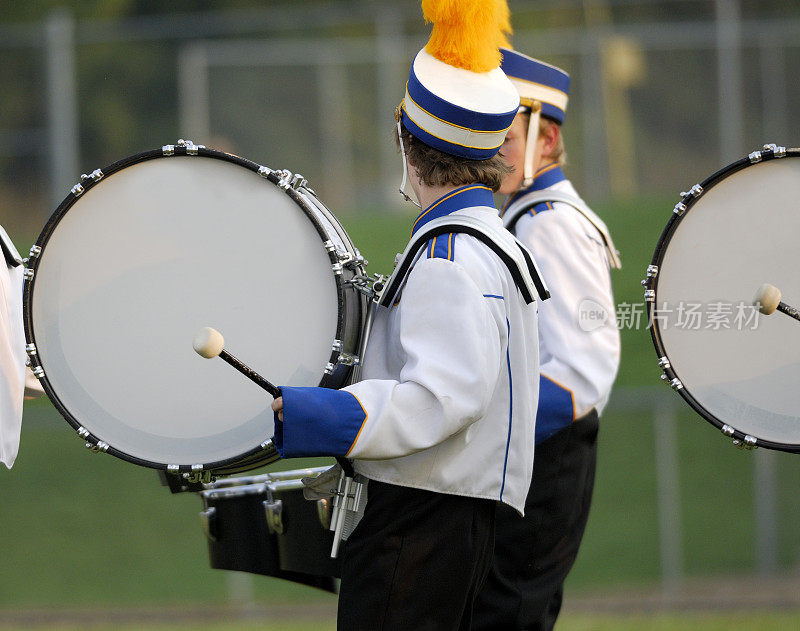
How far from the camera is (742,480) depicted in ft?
28.1

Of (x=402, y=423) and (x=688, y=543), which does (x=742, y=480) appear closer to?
(x=688, y=543)

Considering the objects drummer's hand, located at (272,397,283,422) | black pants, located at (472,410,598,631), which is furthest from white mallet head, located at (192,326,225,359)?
black pants, located at (472,410,598,631)

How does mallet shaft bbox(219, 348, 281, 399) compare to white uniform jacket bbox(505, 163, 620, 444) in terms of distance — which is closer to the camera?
mallet shaft bbox(219, 348, 281, 399)

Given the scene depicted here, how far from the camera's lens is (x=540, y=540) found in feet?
11.3

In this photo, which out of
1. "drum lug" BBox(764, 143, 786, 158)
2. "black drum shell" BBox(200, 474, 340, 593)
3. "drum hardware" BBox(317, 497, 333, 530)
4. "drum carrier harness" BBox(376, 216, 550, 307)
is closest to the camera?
"drum carrier harness" BBox(376, 216, 550, 307)

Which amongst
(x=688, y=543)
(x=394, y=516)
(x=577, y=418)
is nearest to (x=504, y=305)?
(x=394, y=516)

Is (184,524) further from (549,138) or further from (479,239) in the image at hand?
(479,239)

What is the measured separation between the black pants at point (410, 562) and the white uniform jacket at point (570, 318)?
763 mm

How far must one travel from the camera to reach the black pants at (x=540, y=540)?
133 inches

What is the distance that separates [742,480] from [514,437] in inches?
252

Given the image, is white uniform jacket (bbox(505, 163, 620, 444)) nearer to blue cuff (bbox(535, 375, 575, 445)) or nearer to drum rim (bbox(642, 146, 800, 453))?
blue cuff (bbox(535, 375, 575, 445))

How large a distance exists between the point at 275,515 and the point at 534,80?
63.0 inches

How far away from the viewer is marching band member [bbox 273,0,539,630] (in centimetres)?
241

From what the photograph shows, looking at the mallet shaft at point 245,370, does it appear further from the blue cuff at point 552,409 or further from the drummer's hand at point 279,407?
the blue cuff at point 552,409
